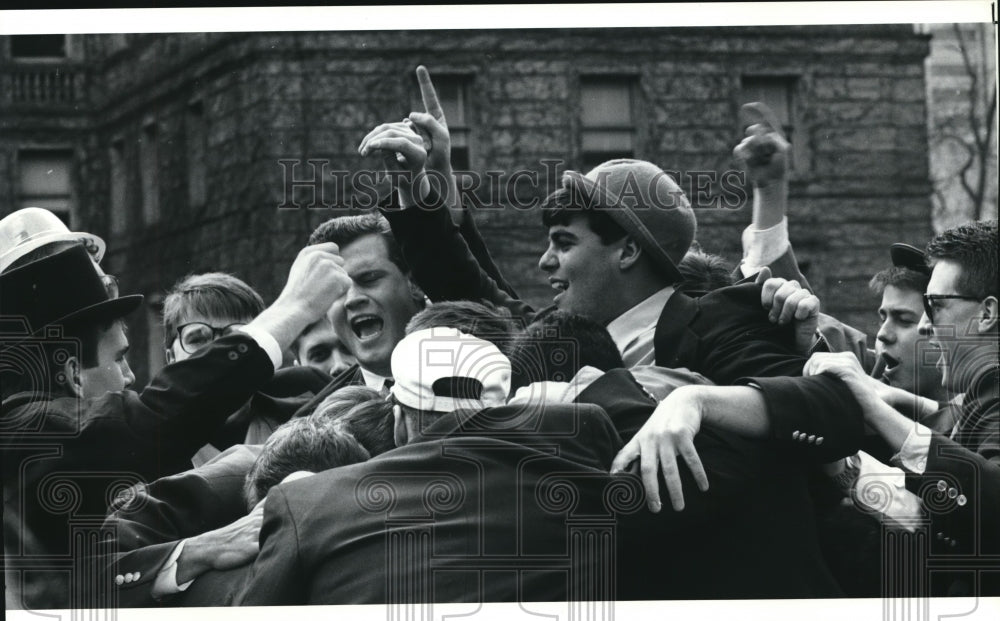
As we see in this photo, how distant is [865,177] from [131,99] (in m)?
2.42

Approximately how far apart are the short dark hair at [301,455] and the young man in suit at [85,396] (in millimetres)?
230

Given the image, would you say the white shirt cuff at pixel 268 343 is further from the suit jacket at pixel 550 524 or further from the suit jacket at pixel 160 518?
the suit jacket at pixel 550 524

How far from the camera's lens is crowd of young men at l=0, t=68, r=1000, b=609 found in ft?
15.3

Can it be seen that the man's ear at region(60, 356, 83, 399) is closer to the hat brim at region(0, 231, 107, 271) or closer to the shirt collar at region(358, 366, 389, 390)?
the hat brim at region(0, 231, 107, 271)

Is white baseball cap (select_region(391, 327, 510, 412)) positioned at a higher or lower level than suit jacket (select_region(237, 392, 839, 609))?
higher

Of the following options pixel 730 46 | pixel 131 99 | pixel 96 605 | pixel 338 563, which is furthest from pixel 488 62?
pixel 96 605

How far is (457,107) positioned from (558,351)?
0.87 m

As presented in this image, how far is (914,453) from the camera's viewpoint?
483 cm

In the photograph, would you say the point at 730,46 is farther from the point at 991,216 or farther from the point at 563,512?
the point at 563,512

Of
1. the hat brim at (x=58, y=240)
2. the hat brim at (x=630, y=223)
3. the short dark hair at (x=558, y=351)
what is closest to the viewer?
the short dark hair at (x=558, y=351)

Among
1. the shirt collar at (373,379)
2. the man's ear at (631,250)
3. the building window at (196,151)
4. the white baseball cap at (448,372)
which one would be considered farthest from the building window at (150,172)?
the man's ear at (631,250)

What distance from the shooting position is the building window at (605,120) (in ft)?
16.4
